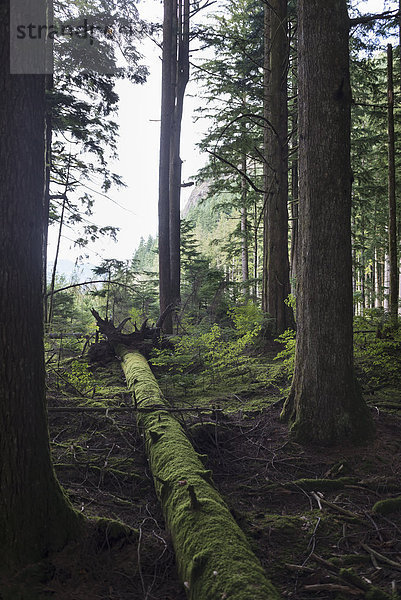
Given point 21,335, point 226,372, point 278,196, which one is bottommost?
point 226,372

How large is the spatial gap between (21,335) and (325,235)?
3.56 metres

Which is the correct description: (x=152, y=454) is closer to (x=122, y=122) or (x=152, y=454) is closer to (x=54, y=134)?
(x=54, y=134)

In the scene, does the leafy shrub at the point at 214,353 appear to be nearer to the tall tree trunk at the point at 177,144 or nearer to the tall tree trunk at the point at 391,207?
the tall tree trunk at the point at 391,207

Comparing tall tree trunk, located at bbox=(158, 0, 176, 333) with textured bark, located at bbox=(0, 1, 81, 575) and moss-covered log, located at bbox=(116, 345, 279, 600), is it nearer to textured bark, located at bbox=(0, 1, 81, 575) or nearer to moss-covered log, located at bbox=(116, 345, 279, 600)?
moss-covered log, located at bbox=(116, 345, 279, 600)

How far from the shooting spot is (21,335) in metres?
2.36

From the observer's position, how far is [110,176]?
15.0 metres

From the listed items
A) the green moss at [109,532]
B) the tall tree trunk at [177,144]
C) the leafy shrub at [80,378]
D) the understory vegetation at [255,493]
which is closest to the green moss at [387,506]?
the understory vegetation at [255,493]

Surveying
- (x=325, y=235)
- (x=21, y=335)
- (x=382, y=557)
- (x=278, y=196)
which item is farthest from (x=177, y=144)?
(x=382, y=557)

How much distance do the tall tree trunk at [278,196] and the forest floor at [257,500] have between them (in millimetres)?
3634

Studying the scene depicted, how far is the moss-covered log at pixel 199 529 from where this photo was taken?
6.50 ft

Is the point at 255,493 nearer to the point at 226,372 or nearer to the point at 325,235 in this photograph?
the point at 325,235

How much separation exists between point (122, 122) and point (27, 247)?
46.3 ft

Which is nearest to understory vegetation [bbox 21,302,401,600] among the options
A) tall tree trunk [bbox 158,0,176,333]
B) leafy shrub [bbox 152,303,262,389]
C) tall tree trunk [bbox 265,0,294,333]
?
leafy shrub [bbox 152,303,262,389]

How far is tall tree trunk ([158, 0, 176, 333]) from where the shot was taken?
12.2 m
